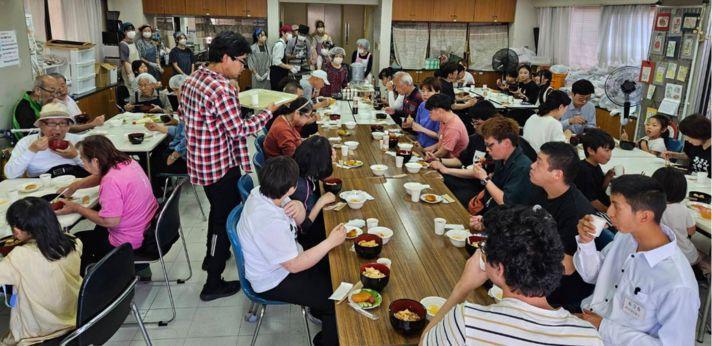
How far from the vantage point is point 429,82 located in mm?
6277

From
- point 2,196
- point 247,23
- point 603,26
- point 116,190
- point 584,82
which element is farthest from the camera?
→ point 247,23

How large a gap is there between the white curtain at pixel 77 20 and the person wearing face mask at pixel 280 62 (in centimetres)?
346

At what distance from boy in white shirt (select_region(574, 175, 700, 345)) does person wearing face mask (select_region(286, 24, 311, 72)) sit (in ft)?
32.3

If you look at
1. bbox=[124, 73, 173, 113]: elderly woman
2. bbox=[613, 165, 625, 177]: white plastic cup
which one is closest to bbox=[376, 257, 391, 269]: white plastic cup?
bbox=[613, 165, 625, 177]: white plastic cup

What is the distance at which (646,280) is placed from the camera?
84.2 inches

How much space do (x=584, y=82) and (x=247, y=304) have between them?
4.65 meters

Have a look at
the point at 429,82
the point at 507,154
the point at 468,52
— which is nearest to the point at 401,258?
the point at 507,154

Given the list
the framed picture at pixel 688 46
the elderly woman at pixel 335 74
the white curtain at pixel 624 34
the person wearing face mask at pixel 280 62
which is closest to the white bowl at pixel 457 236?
the framed picture at pixel 688 46

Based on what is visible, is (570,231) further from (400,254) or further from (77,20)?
(77,20)

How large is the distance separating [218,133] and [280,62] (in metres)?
7.53

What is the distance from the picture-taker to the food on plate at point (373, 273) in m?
2.36

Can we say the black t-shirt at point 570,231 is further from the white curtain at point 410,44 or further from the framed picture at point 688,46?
the white curtain at point 410,44

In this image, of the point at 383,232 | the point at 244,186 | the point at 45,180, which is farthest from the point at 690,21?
the point at 45,180

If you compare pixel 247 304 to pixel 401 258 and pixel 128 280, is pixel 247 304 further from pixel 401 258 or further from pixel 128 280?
pixel 401 258
